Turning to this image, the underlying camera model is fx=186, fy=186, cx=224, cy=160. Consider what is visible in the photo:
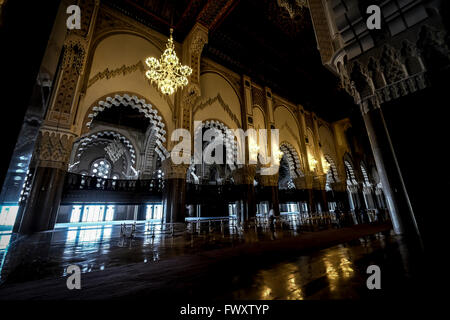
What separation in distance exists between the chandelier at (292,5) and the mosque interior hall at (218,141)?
15 centimetres

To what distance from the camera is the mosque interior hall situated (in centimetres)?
143

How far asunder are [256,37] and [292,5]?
2124 mm

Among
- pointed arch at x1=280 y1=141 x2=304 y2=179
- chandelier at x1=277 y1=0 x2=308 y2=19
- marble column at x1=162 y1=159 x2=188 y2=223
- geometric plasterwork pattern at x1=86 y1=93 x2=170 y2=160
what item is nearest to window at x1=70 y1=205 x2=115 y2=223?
geometric plasterwork pattern at x1=86 y1=93 x2=170 y2=160

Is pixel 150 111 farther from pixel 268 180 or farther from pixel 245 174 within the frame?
pixel 268 180

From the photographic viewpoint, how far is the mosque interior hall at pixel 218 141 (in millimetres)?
1434

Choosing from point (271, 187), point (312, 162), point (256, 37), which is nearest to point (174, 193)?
point (271, 187)

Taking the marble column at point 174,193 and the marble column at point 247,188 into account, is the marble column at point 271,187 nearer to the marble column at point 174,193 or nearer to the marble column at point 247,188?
the marble column at point 247,188

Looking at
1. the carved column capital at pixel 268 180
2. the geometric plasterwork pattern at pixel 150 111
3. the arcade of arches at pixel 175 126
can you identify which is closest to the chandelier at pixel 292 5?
the arcade of arches at pixel 175 126

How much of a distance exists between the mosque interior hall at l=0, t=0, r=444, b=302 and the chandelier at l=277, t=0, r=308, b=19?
0.15m

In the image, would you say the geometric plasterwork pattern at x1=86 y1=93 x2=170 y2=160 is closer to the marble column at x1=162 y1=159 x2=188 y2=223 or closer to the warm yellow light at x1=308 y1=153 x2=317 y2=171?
the marble column at x1=162 y1=159 x2=188 y2=223

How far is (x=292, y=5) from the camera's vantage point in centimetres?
854

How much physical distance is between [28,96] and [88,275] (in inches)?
67.1
